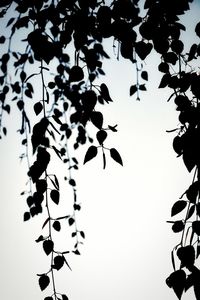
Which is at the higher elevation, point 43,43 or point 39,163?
point 43,43

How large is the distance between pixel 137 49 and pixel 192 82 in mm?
181

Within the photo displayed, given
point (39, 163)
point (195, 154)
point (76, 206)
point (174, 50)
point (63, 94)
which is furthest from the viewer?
point (63, 94)

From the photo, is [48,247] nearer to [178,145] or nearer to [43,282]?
[43,282]

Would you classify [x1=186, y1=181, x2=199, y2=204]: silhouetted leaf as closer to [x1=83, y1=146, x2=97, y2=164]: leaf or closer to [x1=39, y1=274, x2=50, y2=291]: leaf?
[x1=83, y1=146, x2=97, y2=164]: leaf

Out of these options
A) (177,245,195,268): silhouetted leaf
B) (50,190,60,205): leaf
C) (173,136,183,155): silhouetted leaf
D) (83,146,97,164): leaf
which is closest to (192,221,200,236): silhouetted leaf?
(177,245,195,268): silhouetted leaf

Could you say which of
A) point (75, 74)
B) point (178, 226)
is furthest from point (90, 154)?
point (178, 226)

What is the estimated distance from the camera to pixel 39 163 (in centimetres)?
70

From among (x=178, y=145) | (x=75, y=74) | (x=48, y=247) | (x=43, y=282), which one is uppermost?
(x=75, y=74)

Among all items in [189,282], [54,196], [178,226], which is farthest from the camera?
[54,196]

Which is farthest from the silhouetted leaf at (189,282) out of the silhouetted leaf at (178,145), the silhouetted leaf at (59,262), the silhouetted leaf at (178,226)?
the silhouetted leaf at (59,262)

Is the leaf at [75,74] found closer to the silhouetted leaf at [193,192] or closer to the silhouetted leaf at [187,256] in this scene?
the silhouetted leaf at [193,192]

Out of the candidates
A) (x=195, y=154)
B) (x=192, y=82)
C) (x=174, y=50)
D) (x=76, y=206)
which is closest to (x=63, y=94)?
(x=76, y=206)

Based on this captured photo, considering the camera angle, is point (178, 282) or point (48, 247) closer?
point (178, 282)

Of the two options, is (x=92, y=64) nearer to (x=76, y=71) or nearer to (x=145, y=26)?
(x=76, y=71)
